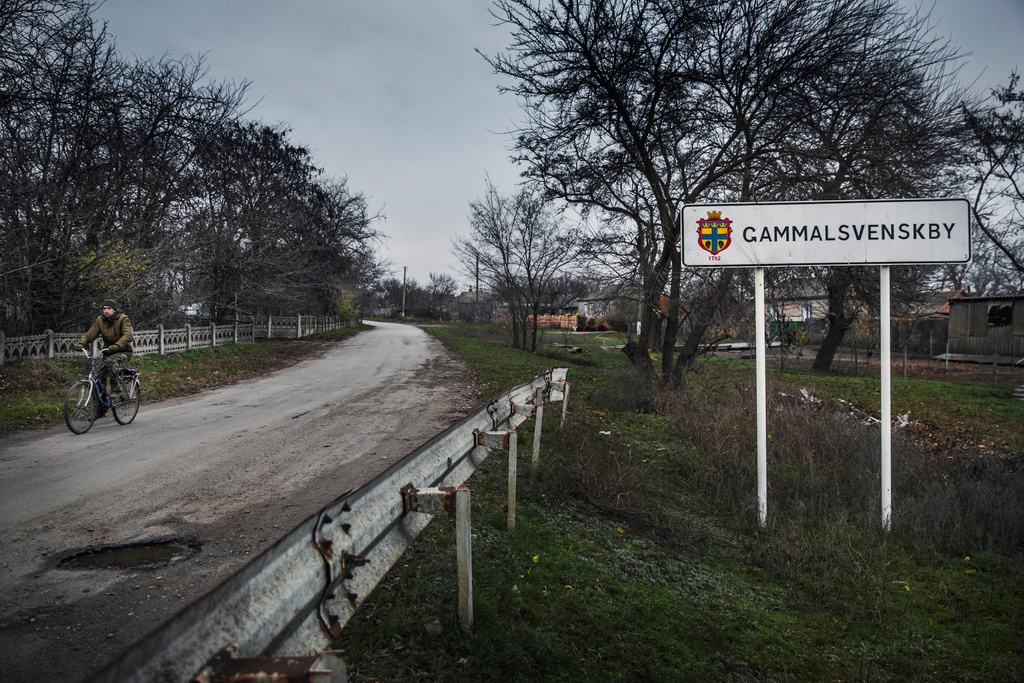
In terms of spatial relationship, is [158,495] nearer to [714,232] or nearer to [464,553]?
[464,553]

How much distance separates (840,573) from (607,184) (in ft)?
30.9

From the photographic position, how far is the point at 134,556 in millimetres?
3986

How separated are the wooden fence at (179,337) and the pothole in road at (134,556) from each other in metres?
6.31

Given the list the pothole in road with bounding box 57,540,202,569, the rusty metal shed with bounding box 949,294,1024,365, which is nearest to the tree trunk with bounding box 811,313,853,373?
the rusty metal shed with bounding box 949,294,1024,365

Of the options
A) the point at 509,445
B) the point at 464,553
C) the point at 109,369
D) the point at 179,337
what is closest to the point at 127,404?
the point at 109,369

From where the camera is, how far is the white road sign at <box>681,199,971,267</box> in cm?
539

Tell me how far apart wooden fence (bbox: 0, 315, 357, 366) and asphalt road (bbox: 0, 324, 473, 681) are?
2.70 meters

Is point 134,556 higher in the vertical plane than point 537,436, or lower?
lower

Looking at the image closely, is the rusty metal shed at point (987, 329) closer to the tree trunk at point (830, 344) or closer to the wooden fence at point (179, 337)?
the tree trunk at point (830, 344)

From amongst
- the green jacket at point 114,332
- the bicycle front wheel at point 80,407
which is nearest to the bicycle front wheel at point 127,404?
the bicycle front wheel at point 80,407

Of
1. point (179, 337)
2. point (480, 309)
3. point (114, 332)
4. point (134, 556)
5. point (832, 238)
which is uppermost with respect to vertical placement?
point (480, 309)

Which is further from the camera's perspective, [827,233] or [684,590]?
[827,233]

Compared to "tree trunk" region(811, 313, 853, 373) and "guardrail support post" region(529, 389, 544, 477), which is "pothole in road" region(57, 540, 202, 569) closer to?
"guardrail support post" region(529, 389, 544, 477)

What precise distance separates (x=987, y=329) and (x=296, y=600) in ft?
117
